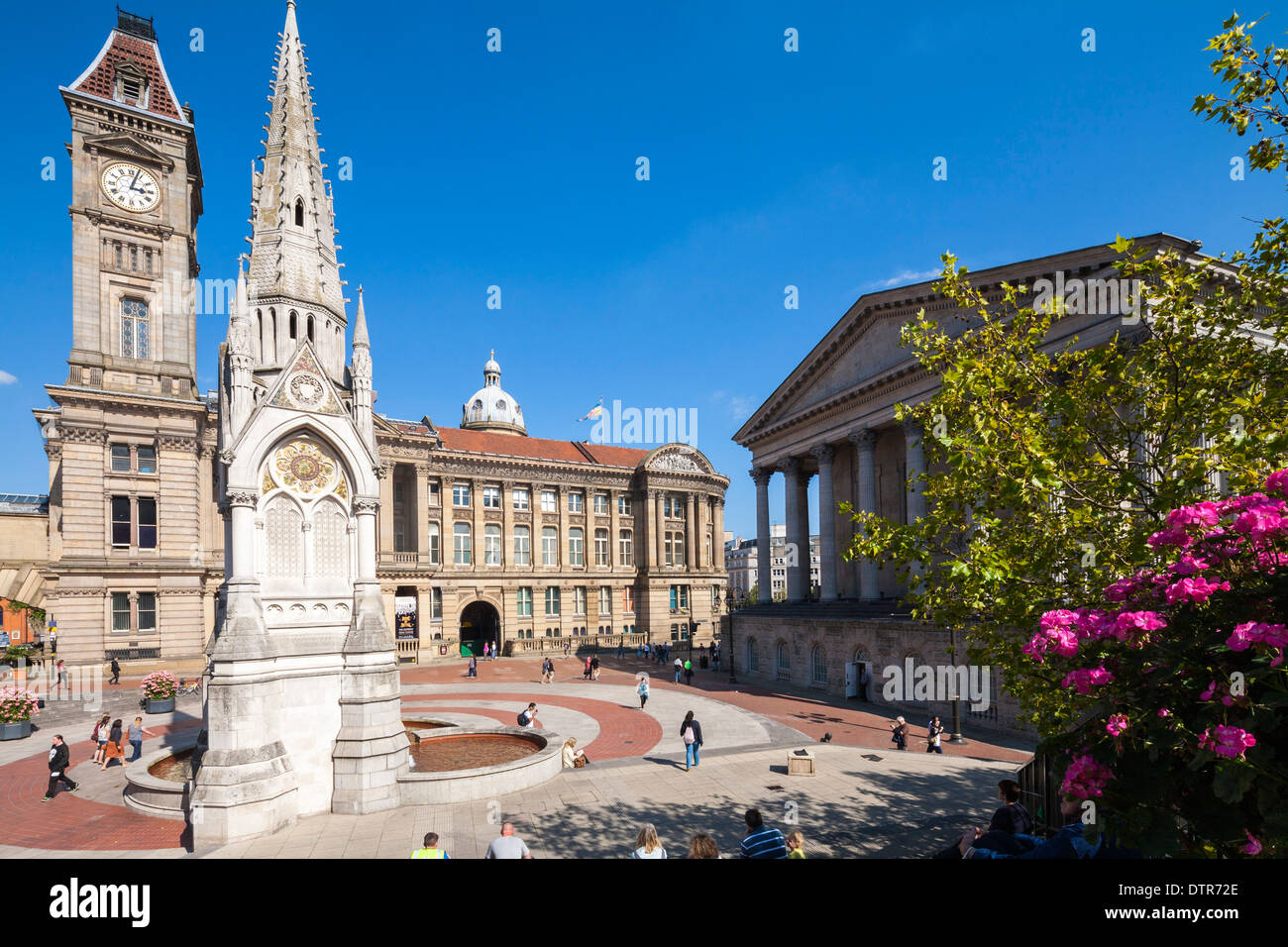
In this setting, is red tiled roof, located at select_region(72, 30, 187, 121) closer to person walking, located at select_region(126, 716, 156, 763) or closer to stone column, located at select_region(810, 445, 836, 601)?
person walking, located at select_region(126, 716, 156, 763)

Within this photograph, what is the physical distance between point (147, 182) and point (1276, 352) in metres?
54.5

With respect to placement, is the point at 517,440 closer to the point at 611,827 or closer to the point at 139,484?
the point at 139,484

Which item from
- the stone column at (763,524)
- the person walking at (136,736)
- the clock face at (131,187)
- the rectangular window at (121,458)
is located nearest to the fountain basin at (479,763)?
the person walking at (136,736)

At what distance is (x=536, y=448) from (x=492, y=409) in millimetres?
19644

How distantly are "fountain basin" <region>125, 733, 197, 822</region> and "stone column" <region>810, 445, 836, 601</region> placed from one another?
31156 millimetres

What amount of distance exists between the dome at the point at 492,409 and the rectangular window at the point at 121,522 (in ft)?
136

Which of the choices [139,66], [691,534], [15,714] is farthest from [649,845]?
[691,534]

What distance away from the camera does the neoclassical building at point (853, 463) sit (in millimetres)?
26328

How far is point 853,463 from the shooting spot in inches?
1607

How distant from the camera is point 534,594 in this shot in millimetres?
57406

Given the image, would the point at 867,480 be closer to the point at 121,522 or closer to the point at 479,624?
the point at 479,624

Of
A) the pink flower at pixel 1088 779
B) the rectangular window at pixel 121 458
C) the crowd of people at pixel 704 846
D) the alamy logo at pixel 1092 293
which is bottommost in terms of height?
the crowd of people at pixel 704 846
